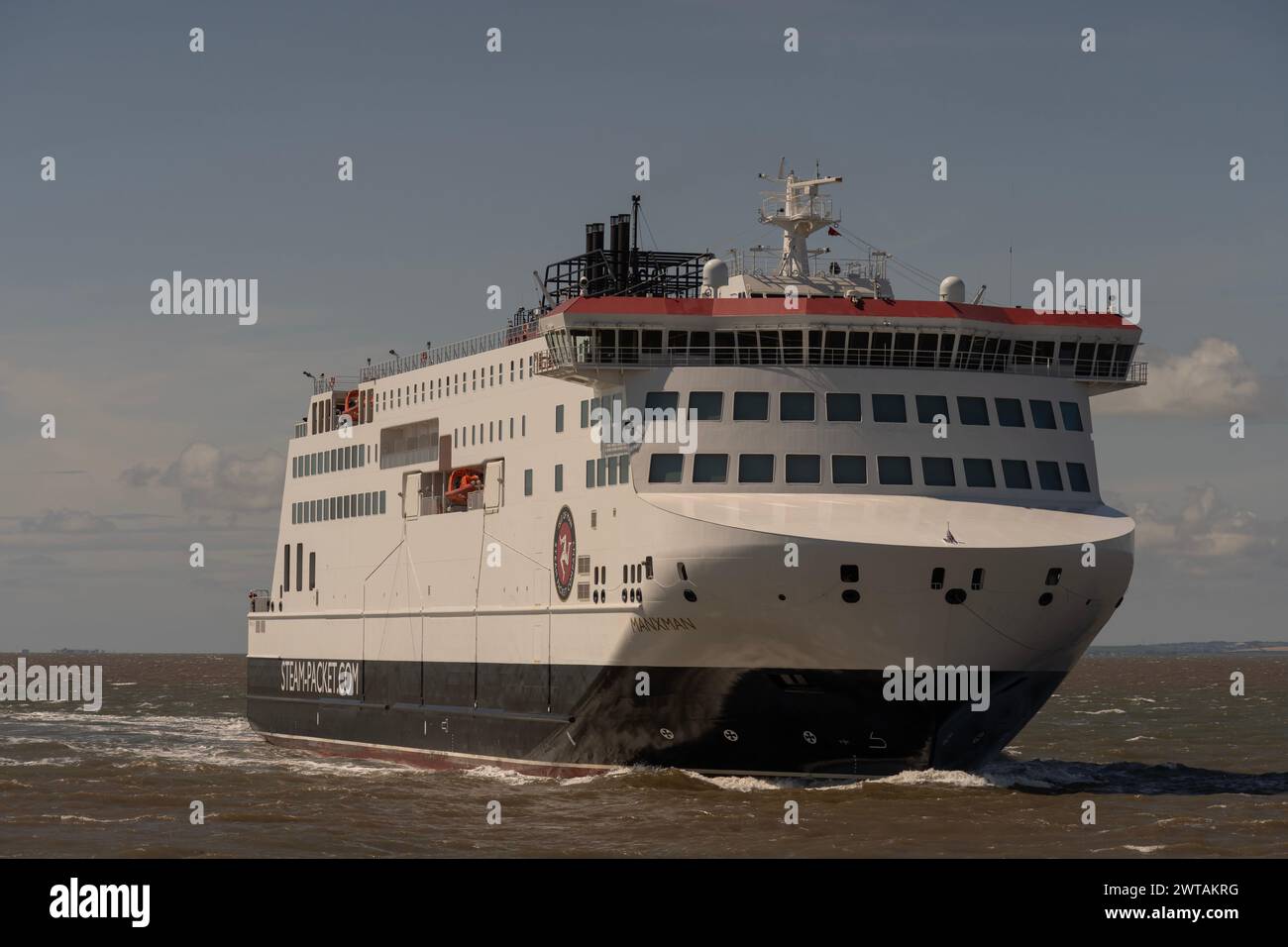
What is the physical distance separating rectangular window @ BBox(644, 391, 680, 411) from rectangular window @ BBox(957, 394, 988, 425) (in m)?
5.20

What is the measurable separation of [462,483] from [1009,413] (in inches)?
548

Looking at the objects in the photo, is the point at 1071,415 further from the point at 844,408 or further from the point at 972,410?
the point at 844,408

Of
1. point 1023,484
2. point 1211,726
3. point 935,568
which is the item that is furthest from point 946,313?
point 1211,726

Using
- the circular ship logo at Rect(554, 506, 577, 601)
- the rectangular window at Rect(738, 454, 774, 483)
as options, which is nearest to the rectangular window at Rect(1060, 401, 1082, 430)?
the rectangular window at Rect(738, 454, 774, 483)

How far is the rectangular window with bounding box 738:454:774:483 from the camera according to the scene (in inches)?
1310

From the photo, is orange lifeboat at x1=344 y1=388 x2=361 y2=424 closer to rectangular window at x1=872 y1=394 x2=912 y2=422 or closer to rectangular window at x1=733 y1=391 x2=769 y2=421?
rectangular window at x1=733 y1=391 x2=769 y2=421

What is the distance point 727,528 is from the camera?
31.3 metres

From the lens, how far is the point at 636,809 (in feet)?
105

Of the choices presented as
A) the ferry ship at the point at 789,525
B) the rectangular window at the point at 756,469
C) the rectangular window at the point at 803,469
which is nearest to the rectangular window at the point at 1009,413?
the ferry ship at the point at 789,525

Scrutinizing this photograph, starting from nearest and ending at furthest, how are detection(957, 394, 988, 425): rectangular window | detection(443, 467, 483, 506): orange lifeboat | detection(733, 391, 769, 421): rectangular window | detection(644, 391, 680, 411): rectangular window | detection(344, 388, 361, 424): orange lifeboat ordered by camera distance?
detection(733, 391, 769, 421): rectangular window → detection(957, 394, 988, 425): rectangular window → detection(644, 391, 680, 411): rectangular window → detection(443, 467, 483, 506): orange lifeboat → detection(344, 388, 361, 424): orange lifeboat

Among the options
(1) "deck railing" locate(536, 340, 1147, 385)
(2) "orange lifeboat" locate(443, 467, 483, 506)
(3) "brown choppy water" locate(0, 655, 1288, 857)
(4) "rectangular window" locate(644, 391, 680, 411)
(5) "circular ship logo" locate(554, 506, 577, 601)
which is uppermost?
(1) "deck railing" locate(536, 340, 1147, 385)

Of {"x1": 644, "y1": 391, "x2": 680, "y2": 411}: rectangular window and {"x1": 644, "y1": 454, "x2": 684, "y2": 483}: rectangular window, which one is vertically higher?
{"x1": 644, "y1": 391, "x2": 680, "y2": 411}: rectangular window
